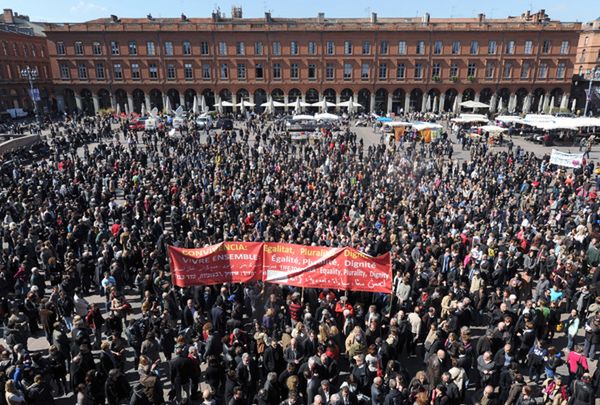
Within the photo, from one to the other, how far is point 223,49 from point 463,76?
31.9 metres

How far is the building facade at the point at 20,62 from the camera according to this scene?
53.2 metres

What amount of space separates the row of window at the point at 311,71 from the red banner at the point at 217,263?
5045cm

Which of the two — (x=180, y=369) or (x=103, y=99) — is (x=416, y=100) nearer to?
(x=103, y=99)

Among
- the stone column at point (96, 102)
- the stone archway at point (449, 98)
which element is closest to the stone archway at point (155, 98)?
the stone column at point (96, 102)

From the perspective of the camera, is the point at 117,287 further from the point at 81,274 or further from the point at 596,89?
the point at 596,89

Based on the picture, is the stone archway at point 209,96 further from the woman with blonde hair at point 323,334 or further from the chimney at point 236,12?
the woman with blonde hair at point 323,334

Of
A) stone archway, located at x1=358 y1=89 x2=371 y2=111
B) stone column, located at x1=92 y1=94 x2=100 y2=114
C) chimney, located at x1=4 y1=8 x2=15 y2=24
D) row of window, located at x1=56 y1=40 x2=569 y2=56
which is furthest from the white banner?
chimney, located at x1=4 y1=8 x2=15 y2=24

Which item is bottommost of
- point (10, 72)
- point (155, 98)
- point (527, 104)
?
point (527, 104)

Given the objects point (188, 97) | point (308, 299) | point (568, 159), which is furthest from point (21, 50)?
point (568, 159)

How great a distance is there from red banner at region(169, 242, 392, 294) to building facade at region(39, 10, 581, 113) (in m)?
49.3

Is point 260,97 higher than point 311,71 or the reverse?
the reverse

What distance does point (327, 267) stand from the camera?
8844 mm

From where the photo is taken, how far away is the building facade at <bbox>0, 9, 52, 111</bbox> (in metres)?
53.2

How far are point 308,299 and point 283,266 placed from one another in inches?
46.4
